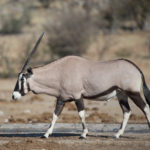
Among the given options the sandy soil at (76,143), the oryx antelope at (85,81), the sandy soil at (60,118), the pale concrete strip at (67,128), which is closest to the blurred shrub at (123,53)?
the sandy soil at (60,118)

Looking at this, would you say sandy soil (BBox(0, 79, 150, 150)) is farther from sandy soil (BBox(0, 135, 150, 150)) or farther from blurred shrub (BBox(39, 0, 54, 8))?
blurred shrub (BBox(39, 0, 54, 8))

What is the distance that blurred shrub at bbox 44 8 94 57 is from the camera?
25.9 m

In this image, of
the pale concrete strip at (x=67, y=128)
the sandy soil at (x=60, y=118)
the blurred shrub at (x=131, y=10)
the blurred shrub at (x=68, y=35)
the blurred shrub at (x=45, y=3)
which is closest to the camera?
the sandy soil at (x=60, y=118)

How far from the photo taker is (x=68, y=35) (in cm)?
2595

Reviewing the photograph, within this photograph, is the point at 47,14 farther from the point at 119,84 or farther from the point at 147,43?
the point at 119,84

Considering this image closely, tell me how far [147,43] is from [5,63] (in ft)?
30.6

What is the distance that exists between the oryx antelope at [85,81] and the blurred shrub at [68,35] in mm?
16302

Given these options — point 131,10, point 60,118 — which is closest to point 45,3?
point 131,10

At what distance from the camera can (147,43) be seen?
29312 millimetres

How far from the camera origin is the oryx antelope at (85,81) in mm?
8977

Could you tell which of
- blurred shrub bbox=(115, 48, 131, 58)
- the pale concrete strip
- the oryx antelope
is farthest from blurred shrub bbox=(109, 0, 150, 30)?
the oryx antelope

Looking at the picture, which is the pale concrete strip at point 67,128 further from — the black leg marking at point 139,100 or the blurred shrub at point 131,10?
the blurred shrub at point 131,10

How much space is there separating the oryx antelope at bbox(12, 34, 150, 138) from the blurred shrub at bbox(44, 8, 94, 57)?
16.3 metres

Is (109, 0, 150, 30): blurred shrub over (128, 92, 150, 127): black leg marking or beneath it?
beneath
